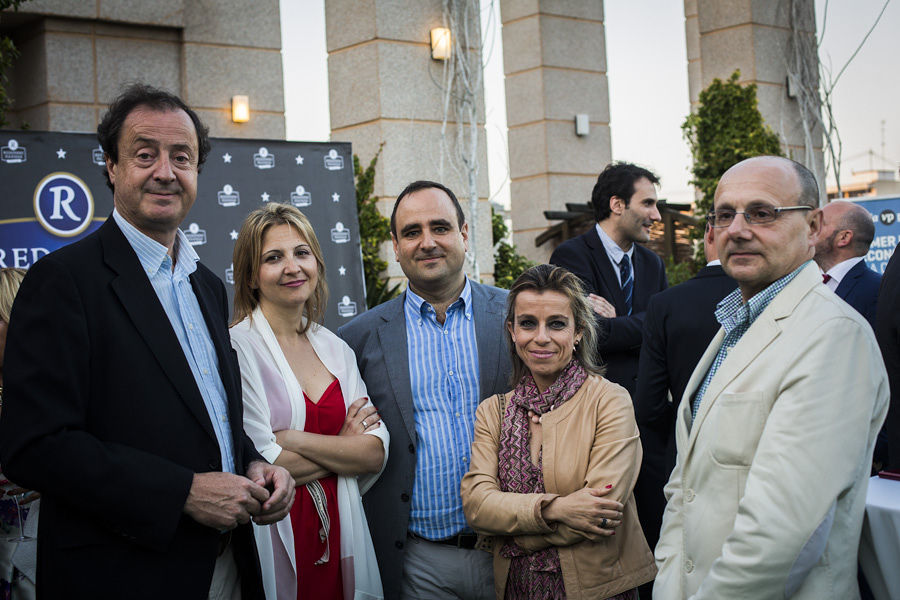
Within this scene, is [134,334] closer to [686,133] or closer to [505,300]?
[505,300]

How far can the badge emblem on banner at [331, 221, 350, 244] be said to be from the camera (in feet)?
19.1

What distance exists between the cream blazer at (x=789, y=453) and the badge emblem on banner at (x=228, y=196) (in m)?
4.33

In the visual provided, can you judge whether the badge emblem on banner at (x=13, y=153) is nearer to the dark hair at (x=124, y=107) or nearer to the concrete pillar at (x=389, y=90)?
the dark hair at (x=124, y=107)

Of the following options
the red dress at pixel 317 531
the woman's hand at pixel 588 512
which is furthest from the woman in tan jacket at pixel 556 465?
the red dress at pixel 317 531

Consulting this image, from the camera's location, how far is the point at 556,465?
8.51 feet

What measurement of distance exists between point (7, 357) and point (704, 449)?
167 cm

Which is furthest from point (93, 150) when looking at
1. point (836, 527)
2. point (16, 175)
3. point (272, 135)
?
point (836, 527)

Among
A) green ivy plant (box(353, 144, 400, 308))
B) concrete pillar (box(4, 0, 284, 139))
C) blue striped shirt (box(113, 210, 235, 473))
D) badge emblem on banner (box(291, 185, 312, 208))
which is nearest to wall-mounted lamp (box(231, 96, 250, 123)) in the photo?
concrete pillar (box(4, 0, 284, 139))

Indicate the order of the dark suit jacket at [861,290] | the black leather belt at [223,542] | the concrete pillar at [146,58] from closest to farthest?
1. the black leather belt at [223,542]
2. the dark suit jacket at [861,290]
3. the concrete pillar at [146,58]

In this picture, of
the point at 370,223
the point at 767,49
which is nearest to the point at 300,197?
the point at 370,223

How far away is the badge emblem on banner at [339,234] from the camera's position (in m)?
5.83

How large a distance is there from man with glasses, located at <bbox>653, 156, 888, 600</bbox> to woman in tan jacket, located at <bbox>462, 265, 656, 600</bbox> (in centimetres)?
45

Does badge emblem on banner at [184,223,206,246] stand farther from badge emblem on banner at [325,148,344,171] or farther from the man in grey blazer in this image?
the man in grey blazer

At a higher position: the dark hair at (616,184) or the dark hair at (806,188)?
the dark hair at (616,184)
